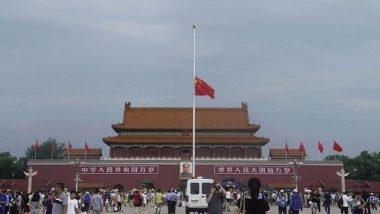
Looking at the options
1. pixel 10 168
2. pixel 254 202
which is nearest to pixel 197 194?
pixel 254 202

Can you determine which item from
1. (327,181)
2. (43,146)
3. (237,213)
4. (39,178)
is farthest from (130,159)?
(43,146)

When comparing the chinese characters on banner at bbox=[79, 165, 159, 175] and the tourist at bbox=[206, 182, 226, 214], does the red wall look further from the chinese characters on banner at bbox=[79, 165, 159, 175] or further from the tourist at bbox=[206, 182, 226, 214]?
the tourist at bbox=[206, 182, 226, 214]

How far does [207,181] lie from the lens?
870 inches

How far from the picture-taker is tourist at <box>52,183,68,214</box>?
31.9 ft

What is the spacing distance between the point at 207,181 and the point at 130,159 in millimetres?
33581

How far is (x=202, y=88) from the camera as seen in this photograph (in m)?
30.7

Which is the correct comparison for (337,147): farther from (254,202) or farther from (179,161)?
(254,202)

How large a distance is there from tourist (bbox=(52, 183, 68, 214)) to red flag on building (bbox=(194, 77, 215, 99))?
20818 mm

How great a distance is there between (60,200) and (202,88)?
21058 millimetres

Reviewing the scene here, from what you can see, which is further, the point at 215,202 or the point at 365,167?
the point at 365,167

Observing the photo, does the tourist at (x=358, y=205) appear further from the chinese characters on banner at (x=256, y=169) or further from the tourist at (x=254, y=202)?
the chinese characters on banner at (x=256, y=169)

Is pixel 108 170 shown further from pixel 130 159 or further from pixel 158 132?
pixel 158 132

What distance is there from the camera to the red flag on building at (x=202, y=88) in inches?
1208

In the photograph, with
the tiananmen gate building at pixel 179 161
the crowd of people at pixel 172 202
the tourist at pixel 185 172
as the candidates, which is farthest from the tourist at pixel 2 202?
the tourist at pixel 185 172
